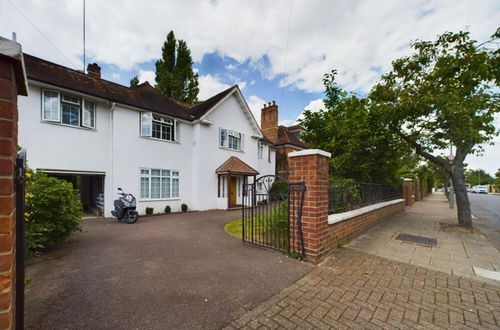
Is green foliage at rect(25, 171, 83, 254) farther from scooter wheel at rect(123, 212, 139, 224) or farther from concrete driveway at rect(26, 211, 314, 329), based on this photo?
scooter wheel at rect(123, 212, 139, 224)

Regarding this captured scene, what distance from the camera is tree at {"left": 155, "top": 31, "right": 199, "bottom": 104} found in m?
24.3

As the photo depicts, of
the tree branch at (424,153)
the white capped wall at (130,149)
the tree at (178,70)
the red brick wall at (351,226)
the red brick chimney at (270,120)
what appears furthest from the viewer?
the tree at (178,70)

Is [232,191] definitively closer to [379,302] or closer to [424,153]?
[424,153]

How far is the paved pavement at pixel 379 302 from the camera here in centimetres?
229

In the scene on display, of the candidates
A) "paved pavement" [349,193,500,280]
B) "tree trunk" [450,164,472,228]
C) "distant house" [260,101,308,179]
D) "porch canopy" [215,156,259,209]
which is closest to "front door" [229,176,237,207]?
"porch canopy" [215,156,259,209]

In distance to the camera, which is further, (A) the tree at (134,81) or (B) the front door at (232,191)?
(A) the tree at (134,81)

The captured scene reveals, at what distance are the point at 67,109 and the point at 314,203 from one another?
33.7 ft

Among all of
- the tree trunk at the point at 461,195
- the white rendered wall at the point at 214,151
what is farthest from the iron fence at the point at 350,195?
the white rendered wall at the point at 214,151

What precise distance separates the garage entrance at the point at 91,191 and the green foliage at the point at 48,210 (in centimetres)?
518

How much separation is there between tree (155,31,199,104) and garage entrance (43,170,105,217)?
49.8 feet

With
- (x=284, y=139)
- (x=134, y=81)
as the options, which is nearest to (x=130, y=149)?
(x=284, y=139)

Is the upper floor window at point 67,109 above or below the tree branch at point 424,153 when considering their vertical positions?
above

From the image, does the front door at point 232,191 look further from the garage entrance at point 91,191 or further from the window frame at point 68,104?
the window frame at point 68,104

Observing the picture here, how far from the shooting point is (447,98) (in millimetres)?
5758
